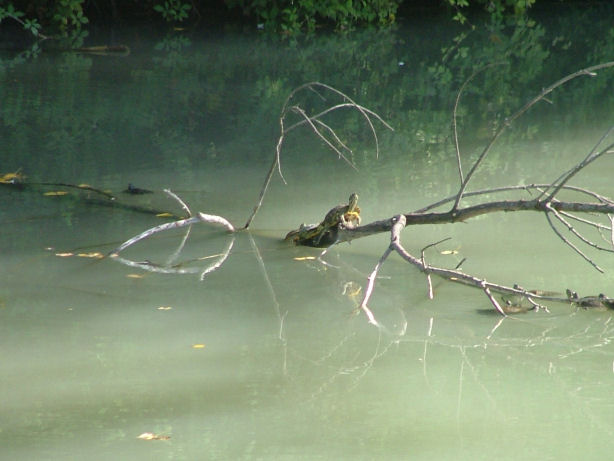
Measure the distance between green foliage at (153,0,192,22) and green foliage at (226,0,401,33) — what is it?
2.15ft

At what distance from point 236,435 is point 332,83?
22.8 feet

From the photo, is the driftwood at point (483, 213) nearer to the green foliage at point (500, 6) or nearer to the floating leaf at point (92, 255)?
the floating leaf at point (92, 255)

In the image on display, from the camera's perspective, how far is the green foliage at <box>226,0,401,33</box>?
43.8ft

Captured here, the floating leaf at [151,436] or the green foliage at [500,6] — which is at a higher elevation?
the green foliage at [500,6]

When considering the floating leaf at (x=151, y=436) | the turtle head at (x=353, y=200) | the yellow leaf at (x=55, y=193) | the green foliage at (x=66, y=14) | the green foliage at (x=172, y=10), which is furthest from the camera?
the green foliage at (x=172, y=10)

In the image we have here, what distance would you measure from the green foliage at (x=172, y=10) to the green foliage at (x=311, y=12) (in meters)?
0.66

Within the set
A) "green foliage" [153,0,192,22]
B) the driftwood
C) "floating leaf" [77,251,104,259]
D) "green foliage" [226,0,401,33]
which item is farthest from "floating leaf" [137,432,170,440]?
"green foliage" [153,0,192,22]

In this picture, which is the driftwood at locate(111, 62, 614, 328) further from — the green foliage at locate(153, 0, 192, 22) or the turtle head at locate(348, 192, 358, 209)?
the green foliage at locate(153, 0, 192, 22)

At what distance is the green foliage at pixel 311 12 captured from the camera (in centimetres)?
1336

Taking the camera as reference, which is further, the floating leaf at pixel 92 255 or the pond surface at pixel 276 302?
the floating leaf at pixel 92 255

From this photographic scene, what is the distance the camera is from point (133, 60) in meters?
10.5

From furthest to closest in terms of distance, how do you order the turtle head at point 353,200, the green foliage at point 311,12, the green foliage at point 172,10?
the green foliage at point 172,10, the green foliage at point 311,12, the turtle head at point 353,200

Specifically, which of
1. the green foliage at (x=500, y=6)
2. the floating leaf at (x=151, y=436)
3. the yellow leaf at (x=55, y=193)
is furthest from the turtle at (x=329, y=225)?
the green foliage at (x=500, y=6)

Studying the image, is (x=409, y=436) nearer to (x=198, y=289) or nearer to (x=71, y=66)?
(x=198, y=289)
